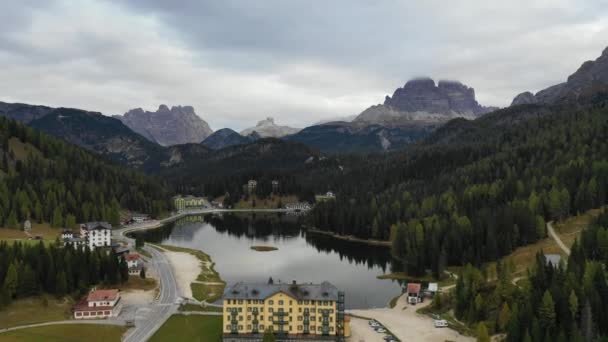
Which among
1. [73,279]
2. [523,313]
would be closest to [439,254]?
[523,313]

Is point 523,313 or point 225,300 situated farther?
point 225,300

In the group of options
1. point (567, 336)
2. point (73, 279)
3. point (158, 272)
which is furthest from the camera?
point (158, 272)

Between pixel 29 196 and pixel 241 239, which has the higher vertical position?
pixel 29 196

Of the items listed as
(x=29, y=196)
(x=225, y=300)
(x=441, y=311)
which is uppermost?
(x=29, y=196)

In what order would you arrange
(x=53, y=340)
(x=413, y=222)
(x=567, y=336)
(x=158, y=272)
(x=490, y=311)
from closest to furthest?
1. (x=567, y=336)
2. (x=53, y=340)
3. (x=490, y=311)
4. (x=158, y=272)
5. (x=413, y=222)

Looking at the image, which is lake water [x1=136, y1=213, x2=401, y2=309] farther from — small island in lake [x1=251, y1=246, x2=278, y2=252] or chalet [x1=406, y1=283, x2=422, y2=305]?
chalet [x1=406, y1=283, x2=422, y2=305]

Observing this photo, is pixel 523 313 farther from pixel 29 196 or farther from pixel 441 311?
pixel 29 196

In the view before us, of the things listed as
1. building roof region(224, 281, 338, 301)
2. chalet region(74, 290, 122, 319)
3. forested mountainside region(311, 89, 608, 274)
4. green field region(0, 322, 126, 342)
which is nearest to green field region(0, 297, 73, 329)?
chalet region(74, 290, 122, 319)
